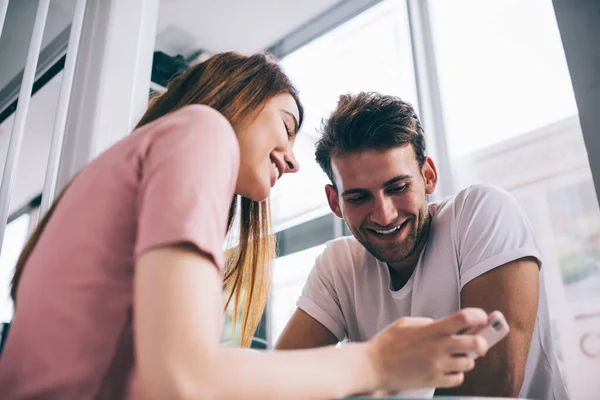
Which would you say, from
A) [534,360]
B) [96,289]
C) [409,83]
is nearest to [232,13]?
[409,83]

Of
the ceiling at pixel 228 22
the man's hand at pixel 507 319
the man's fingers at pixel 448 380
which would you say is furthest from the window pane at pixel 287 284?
the man's fingers at pixel 448 380

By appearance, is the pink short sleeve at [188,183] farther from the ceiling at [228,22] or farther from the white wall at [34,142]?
the ceiling at [228,22]

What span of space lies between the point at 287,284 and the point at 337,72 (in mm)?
985

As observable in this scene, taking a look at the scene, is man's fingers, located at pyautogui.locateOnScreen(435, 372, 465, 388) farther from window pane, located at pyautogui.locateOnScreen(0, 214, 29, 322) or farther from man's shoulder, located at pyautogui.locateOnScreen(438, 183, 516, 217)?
window pane, located at pyautogui.locateOnScreen(0, 214, 29, 322)

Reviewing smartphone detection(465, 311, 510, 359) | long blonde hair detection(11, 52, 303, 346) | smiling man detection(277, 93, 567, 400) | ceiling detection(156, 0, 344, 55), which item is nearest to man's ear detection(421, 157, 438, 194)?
smiling man detection(277, 93, 567, 400)

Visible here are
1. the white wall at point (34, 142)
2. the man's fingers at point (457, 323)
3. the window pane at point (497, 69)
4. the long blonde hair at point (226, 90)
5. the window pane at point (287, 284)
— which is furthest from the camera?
the window pane at point (287, 284)

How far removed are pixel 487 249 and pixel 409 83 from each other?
3.54 feet

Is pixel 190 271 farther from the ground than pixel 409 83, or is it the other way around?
pixel 409 83

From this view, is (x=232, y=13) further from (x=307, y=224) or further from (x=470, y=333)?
(x=470, y=333)

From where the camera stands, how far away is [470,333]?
582mm

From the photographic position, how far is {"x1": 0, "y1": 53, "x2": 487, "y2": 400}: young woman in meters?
0.42

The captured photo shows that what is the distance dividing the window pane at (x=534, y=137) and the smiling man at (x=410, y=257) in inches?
10.1

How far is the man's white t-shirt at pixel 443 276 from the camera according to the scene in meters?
1.04

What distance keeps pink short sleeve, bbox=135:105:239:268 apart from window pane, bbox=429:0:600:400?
3.81 ft
